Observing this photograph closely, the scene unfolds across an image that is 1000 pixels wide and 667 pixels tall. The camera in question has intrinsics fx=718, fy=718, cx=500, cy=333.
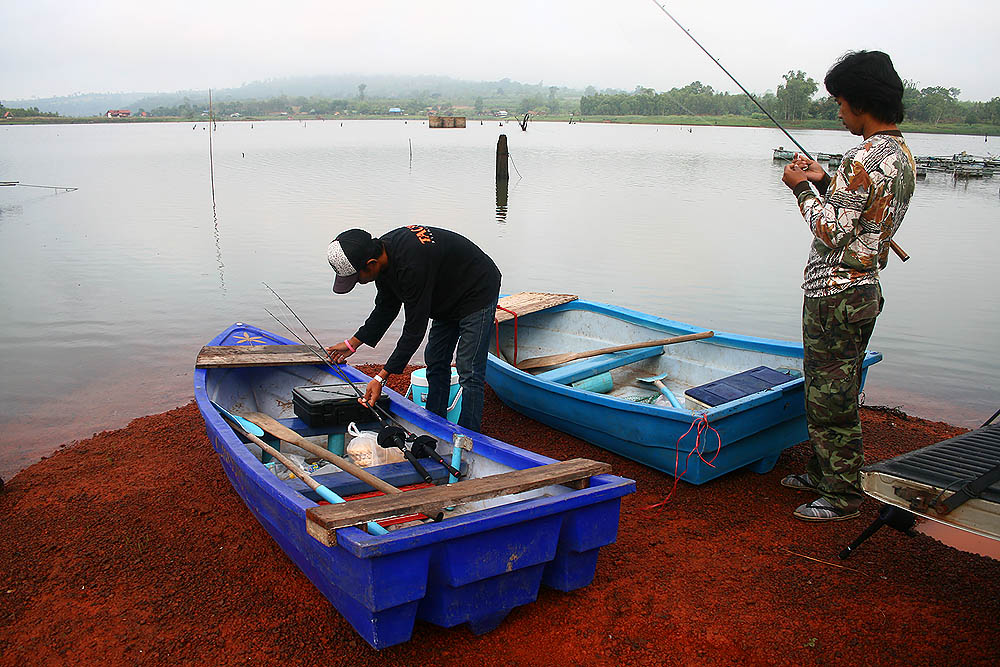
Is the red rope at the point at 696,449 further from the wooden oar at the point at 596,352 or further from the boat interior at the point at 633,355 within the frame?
the wooden oar at the point at 596,352

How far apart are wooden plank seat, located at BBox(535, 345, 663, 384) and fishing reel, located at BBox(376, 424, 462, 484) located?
76.0 inches

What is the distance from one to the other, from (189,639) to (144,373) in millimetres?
5705

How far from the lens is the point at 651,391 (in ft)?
20.7

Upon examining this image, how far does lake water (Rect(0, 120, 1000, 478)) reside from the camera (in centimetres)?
841

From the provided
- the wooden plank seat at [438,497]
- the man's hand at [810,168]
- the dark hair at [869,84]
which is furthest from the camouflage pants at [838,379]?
the wooden plank seat at [438,497]

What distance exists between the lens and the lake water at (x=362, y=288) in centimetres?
841

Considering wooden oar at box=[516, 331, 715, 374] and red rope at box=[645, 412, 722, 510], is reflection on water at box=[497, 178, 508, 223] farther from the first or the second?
red rope at box=[645, 412, 722, 510]

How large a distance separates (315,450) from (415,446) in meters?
0.57

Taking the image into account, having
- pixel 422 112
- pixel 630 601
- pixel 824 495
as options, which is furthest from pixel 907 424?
pixel 422 112

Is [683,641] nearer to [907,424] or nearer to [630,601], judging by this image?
[630,601]

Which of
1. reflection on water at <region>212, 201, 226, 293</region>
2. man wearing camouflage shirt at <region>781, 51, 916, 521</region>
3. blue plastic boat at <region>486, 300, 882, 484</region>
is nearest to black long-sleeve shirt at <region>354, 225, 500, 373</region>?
blue plastic boat at <region>486, 300, 882, 484</region>

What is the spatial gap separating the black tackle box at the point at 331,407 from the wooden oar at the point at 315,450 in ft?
0.56

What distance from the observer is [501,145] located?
21.2m

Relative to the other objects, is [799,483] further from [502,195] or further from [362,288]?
[502,195]
